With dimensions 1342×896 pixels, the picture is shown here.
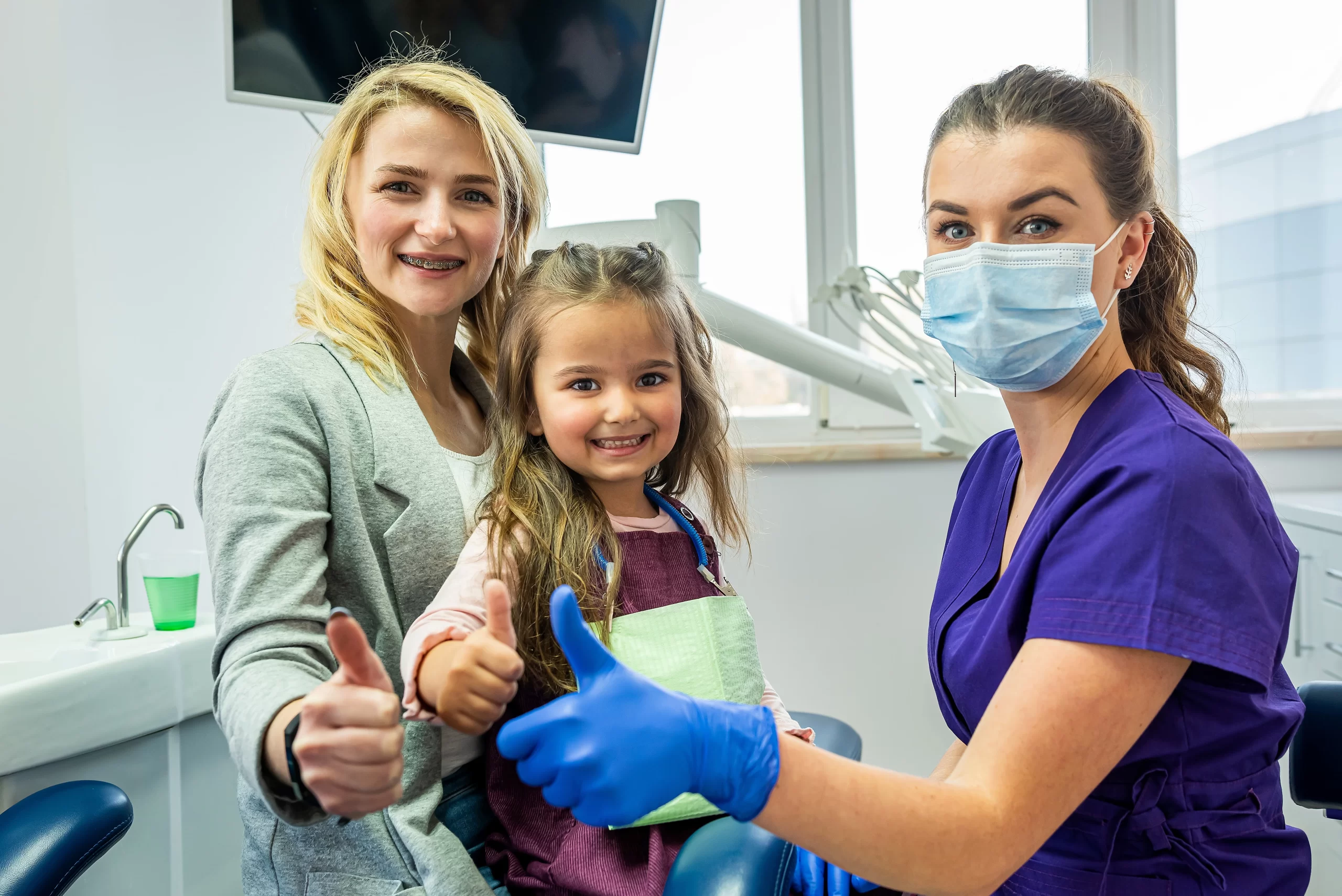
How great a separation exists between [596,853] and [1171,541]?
63 centimetres

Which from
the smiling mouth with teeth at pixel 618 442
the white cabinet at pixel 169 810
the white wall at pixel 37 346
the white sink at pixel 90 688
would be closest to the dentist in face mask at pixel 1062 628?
the smiling mouth with teeth at pixel 618 442

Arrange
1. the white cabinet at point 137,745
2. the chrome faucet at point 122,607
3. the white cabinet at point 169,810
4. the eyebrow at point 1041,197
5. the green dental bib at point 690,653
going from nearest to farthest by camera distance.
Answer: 1. the eyebrow at point 1041,197
2. the green dental bib at point 690,653
3. the white cabinet at point 137,745
4. the white cabinet at point 169,810
5. the chrome faucet at point 122,607

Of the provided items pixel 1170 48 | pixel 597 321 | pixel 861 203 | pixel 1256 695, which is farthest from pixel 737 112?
pixel 1256 695

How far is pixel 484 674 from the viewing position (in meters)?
0.74

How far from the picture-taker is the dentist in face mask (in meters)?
0.68

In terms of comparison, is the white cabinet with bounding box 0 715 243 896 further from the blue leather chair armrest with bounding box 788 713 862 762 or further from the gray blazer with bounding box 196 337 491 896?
the blue leather chair armrest with bounding box 788 713 862 762

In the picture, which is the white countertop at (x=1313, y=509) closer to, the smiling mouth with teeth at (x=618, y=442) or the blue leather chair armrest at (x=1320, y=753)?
the blue leather chair armrest at (x=1320, y=753)

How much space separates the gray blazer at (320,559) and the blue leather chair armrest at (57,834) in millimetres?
142

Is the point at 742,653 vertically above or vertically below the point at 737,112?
below

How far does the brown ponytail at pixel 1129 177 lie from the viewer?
3.21ft

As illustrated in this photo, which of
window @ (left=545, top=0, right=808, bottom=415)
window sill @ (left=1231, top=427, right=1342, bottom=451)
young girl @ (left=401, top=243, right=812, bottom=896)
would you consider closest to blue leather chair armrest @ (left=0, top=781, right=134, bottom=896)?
young girl @ (left=401, top=243, right=812, bottom=896)

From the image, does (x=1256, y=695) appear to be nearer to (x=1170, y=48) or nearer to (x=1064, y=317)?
(x=1064, y=317)

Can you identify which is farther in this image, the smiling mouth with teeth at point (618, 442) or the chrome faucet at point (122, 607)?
the chrome faucet at point (122, 607)

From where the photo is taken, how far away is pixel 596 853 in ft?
3.27
